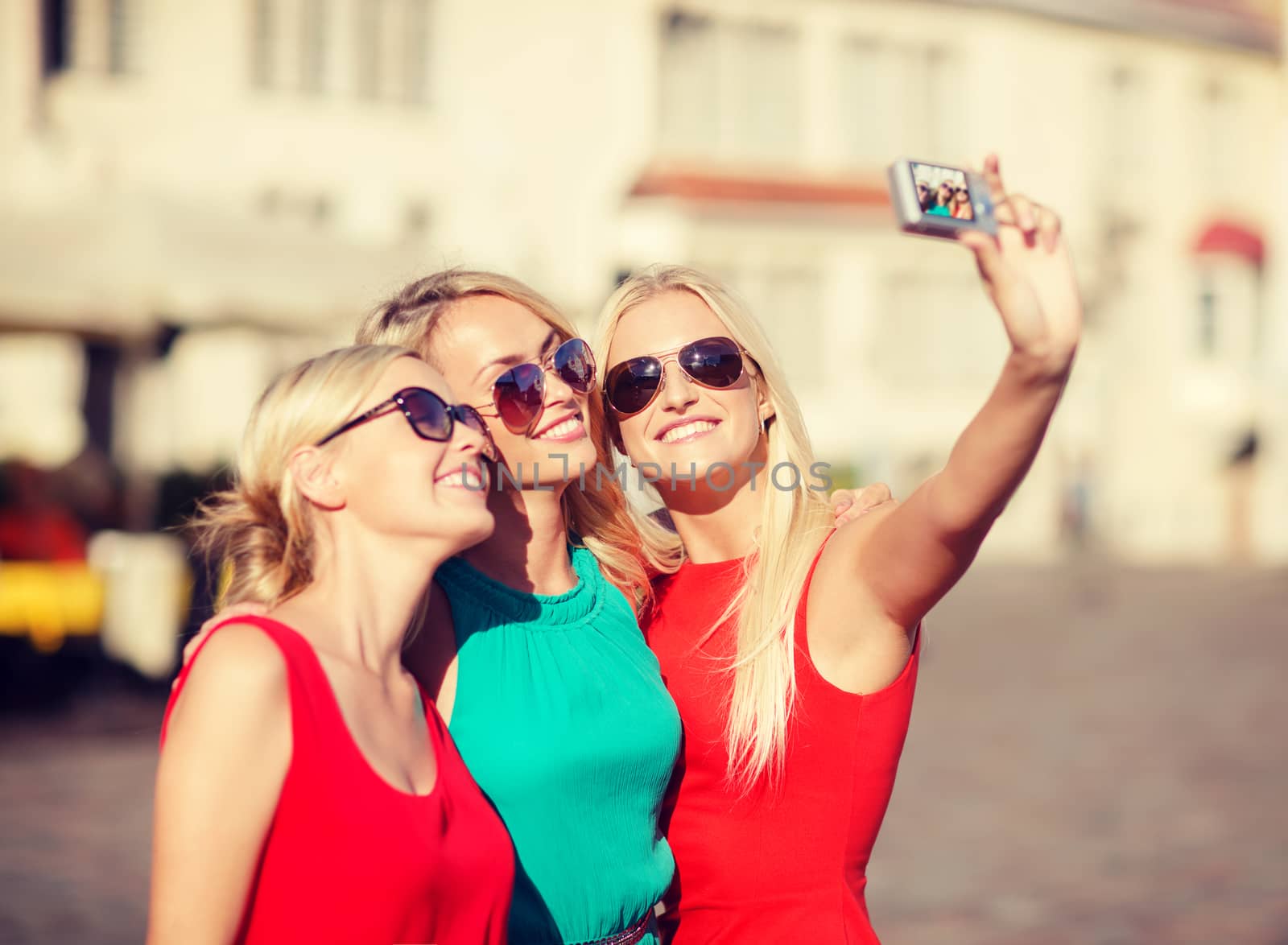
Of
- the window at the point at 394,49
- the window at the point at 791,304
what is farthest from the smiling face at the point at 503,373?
the window at the point at 791,304

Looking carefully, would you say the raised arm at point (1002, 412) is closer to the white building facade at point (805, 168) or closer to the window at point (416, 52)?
the white building facade at point (805, 168)

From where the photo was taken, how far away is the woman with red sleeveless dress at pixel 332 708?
1.79 meters

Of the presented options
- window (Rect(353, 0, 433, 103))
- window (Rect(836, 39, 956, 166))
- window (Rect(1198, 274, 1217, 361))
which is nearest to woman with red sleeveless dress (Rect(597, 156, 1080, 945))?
window (Rect(353, 0, 433, 103))

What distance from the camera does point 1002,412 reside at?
6.25 feet

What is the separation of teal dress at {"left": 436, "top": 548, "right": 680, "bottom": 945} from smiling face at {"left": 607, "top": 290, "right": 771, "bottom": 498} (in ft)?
1.63

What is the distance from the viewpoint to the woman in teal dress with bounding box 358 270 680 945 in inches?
90.7

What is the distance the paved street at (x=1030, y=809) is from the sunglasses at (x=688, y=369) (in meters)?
2.51

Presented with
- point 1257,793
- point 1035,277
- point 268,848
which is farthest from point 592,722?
point 1257,793

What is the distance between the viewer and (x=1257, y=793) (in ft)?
24.6

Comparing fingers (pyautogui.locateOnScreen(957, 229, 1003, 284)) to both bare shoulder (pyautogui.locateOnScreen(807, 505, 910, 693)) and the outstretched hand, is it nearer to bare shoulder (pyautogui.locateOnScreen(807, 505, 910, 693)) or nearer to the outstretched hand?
the outstretched hand

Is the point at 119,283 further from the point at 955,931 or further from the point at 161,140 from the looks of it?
the point at 161,140

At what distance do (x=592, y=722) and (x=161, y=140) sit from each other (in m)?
18.9

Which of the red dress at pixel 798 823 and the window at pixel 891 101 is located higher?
the window at pixel 891 101

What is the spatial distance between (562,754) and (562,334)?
979 mm
